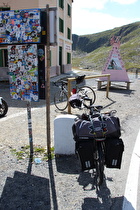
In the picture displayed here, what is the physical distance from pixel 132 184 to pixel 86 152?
3.29 feet

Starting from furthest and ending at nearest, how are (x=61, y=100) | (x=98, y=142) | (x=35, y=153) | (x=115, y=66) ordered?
(x=115, y=66) → (x=61, y=100) → (x=35, y=153) → (x=98, y=142)

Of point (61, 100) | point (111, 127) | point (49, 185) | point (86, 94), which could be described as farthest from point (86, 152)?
point (61, 100)

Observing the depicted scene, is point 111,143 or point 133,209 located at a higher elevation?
point 111,143

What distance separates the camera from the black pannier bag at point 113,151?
3045mm

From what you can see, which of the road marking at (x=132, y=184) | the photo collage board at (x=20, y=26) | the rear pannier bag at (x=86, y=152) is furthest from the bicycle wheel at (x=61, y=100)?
the rear pannier bag at (x=86, y=152)

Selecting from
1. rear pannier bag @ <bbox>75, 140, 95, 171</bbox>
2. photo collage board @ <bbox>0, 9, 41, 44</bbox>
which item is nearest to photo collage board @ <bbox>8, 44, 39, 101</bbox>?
photo collage board @ <bbox>0, 9, 41, 44</bbox>

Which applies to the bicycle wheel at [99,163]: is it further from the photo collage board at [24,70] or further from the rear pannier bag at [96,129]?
the photo collage board at [24,70]

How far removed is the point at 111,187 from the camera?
320 centimetres

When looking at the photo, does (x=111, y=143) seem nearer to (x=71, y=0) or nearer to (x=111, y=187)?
(x=111, y=187)

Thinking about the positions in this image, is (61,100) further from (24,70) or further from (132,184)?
(132,184)

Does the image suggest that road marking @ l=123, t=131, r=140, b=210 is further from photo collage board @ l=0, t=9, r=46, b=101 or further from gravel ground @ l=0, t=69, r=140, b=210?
photo collage board @ l=0, t=9, r=46, b=101

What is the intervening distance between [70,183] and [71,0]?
25659mm

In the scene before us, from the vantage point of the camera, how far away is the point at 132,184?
10.8 ft

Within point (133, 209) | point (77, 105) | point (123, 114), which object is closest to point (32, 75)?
A: point (77, 105)
